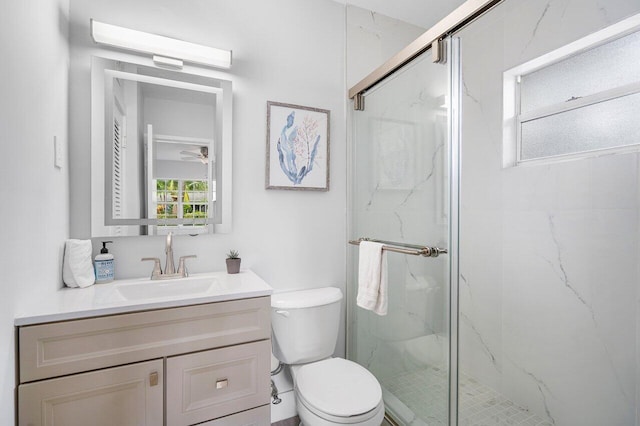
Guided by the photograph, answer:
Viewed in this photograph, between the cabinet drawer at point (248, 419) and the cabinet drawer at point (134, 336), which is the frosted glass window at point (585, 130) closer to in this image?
the cabinet drawer at point (134, 336)

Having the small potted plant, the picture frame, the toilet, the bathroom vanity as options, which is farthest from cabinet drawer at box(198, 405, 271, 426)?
Result: the picture frame

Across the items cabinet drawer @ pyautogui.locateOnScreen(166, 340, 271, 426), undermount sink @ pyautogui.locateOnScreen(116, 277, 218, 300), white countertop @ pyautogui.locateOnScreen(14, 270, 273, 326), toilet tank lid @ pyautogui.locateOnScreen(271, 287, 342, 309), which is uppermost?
white countertop @ pyautogui.locateOnScreen(14, 270, 273, 326)

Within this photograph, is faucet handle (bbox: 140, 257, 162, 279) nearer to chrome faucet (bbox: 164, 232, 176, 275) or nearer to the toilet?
chrome faucet (bbox: 164, 232, 176, 275)

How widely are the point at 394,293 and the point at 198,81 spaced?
1496 millimetres

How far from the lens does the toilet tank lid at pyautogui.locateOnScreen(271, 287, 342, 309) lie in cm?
164

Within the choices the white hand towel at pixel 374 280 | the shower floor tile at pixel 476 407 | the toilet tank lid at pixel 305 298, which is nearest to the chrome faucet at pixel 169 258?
the toilet tank lid at pixel 305 298

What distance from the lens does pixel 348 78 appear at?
2.09 meters

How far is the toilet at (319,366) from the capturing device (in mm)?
1297

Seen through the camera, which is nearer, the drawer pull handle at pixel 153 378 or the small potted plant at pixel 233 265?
the drawer pull handle at pixel 153 378

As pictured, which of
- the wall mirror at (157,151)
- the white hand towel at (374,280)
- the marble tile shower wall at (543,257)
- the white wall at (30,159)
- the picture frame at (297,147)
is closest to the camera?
the white wall at (30,159)

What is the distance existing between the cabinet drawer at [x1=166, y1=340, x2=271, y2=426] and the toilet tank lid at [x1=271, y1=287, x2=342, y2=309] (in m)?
0.29

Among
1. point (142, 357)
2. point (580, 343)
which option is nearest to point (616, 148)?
point (580, 343)

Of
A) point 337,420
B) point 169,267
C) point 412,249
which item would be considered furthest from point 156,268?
point 412,249

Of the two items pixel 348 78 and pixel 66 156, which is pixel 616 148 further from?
pixel 66 156
